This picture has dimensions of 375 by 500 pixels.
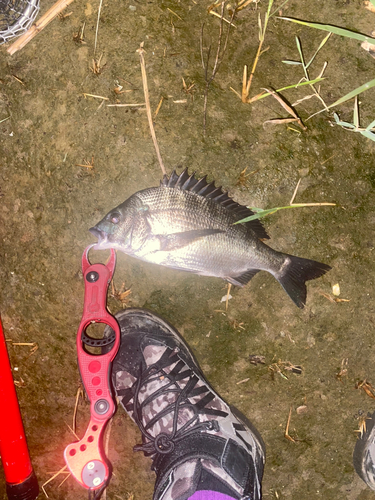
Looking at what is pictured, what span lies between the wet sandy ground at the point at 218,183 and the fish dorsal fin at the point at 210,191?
306mm

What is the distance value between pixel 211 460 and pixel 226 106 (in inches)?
132

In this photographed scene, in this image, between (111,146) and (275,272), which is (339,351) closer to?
(275,272)

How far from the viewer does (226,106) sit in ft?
11.3

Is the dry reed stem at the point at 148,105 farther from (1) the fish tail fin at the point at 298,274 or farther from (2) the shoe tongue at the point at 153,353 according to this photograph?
(2) the shoe tongue at the point at 153,353

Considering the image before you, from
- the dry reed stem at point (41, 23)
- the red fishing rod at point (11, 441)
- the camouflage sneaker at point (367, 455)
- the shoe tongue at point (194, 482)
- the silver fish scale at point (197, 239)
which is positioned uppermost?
the dry reed stem at point (41, 23)

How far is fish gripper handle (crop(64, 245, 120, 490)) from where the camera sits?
2906 mm

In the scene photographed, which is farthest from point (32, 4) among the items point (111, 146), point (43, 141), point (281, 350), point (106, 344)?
point (281, 350)

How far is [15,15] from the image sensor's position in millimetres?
3369

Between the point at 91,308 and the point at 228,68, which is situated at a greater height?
the point at 228,68

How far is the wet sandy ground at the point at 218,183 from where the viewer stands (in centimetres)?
338

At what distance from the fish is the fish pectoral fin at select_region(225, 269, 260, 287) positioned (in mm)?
88

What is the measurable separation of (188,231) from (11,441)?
2576 mm

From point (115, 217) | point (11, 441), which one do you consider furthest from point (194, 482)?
point (115, 217)

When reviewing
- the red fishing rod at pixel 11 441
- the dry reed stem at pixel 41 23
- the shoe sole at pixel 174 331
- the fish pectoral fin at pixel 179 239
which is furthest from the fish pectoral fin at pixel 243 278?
the dry reed stem at pixel 41 23
